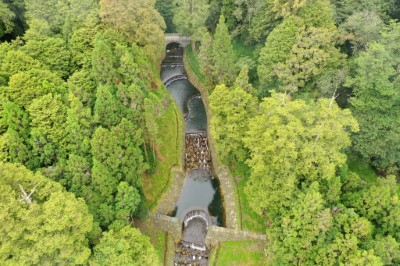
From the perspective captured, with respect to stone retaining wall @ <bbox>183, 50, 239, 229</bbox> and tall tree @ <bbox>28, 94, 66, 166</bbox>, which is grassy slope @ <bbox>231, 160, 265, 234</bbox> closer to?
stone retaining wall @ <bbox>183, 50, 239, 229</bbox>

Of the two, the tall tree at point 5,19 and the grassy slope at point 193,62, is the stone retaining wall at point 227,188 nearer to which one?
the grassy slope at point 193,62

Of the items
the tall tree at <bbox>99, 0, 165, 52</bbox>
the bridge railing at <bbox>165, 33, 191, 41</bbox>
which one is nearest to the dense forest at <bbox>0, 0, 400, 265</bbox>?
the tall tree at <bbox>99, 0, 165, 52</bbox>

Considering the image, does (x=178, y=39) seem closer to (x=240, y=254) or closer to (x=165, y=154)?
(x=165, y=154)

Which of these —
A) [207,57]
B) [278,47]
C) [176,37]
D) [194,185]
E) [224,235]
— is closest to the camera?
[224,235]

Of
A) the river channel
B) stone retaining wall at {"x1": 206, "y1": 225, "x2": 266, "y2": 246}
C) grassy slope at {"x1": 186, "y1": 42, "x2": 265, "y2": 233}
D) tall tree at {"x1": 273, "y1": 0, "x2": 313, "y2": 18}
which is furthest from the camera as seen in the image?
the river channel

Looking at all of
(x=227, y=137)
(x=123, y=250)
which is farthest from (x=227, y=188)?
(x=123, y=250)

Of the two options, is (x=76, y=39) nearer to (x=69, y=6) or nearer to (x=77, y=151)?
(x=69, y=6)
